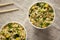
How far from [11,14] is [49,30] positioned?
0.73 ft

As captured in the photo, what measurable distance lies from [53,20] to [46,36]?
10 centimetres

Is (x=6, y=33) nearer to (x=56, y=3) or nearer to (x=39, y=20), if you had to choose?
(x=39, y=20)

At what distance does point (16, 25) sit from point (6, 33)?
64 mm

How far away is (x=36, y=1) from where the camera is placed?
0.99m

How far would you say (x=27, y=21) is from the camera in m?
0.97

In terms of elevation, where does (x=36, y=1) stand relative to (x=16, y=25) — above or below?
above

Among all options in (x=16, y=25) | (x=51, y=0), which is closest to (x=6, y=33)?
(x=16, y=25)

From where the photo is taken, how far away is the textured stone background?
96cm

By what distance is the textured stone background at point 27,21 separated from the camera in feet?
3.14

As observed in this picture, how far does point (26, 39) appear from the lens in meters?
0.90

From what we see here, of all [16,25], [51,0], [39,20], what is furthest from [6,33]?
[51,0]

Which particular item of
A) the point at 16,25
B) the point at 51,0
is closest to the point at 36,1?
the point at 51,0

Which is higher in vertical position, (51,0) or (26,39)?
(51,0)

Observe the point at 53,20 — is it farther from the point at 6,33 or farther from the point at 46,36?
the point at 6,33
